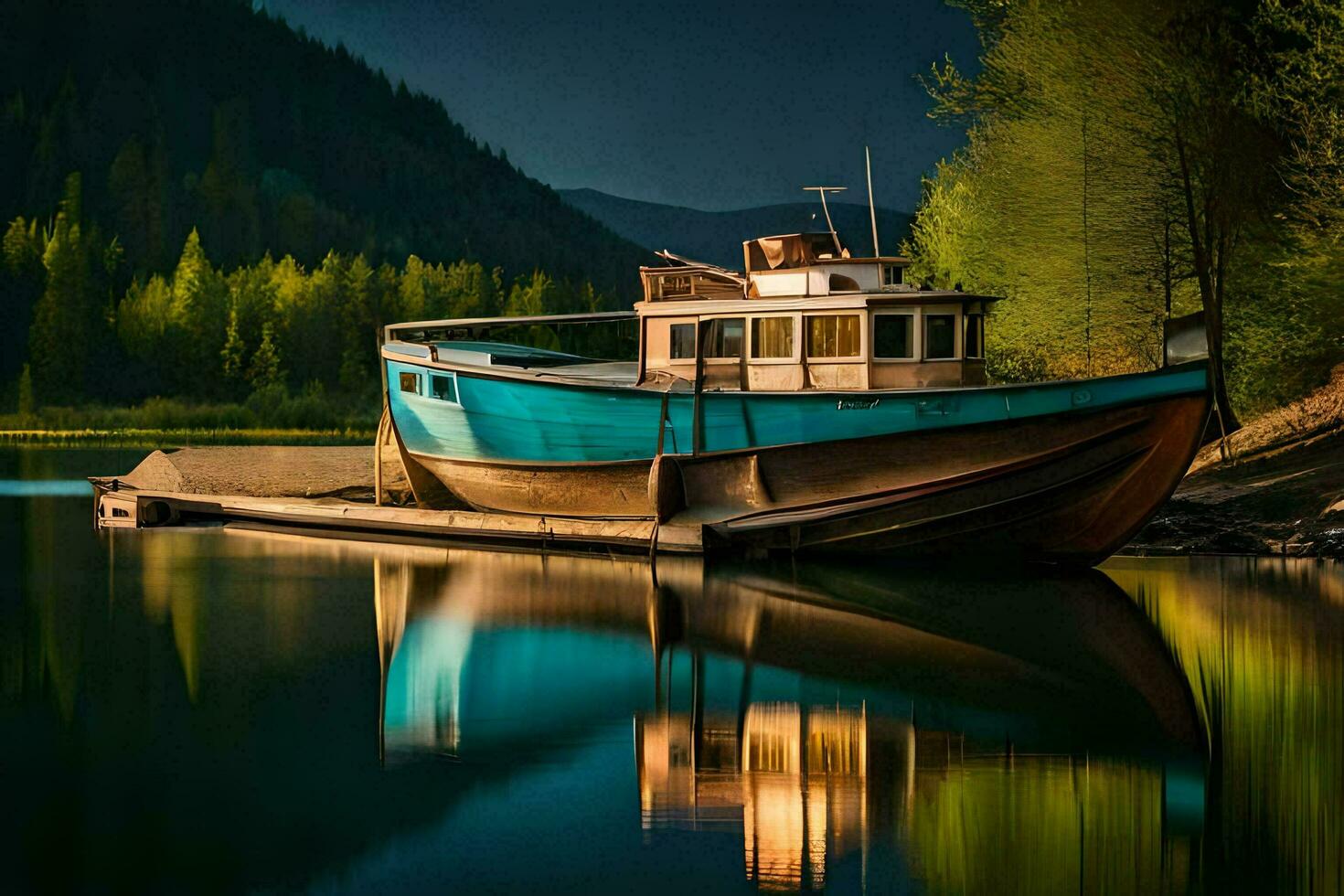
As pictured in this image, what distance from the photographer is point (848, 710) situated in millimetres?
14859

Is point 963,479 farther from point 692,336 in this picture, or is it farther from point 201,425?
point 201,425

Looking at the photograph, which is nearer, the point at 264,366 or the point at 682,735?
the point at 682,735

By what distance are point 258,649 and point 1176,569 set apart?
44.5 ft

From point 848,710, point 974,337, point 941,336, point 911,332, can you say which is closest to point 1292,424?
point 974,337

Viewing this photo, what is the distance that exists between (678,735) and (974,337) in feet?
46.9

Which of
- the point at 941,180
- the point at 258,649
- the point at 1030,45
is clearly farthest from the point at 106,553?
the point at 941,180

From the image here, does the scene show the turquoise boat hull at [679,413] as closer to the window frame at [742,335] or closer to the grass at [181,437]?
the window frame at [742,335]

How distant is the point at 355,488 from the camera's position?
3725 cm

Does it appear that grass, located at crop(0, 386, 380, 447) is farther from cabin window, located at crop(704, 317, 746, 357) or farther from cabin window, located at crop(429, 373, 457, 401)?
cabin window, located at crop(704, 317, 746, 357)

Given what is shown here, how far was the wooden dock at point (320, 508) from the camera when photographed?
27.9 m

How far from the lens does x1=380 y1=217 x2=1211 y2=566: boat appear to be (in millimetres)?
24484

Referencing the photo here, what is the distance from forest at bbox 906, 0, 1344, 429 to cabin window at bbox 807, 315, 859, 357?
7.63 metres

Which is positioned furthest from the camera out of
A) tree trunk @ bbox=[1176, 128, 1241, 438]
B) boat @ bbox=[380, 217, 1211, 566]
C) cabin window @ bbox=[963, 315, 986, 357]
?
tree trunk @ bbox=[1176, 128, 1241, 438]

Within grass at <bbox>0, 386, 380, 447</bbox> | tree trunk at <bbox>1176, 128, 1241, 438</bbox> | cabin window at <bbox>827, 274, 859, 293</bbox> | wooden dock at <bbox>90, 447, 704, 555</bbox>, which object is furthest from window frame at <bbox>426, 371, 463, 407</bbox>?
grass at <bbox>0, 386, 380, 447</bbox>
